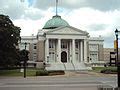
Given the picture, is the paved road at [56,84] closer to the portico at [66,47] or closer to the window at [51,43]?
the portico at [66,47]

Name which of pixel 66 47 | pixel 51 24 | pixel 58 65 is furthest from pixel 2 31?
pixel 51 24

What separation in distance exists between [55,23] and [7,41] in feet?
168

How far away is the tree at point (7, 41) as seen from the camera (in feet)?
215

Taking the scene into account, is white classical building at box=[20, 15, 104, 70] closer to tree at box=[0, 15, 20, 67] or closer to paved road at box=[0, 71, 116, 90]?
tree at box=[0, 15, 20, 67]

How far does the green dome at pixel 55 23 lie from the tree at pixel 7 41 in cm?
4403

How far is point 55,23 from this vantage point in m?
116

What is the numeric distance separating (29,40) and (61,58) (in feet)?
65.8

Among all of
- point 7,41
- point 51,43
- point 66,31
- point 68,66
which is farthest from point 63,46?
point 7,41

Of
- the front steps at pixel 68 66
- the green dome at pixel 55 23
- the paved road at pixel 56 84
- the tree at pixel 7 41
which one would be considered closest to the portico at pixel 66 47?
the front steps at pixel 68 66

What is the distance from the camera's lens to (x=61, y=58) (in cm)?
10781

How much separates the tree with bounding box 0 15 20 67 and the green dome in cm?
4403

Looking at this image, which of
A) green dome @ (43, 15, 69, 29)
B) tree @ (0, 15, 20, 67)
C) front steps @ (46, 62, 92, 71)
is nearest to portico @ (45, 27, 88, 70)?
front steps @ (46, 62, 92, 71)

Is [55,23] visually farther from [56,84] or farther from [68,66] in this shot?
[56,84]

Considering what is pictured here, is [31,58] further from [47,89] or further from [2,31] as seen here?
[47,89]
